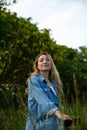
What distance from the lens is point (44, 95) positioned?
4484 mm

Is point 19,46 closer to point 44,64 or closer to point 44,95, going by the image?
point 44,64

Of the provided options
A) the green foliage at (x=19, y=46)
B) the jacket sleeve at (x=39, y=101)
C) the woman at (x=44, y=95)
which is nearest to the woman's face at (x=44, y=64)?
the woman at (x=44, y=95)

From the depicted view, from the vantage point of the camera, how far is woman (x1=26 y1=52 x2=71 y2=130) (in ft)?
14.1

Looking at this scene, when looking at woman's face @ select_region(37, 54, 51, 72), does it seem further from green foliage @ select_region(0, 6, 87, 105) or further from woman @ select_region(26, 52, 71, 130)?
green foliage @ select_region(0, 6, 87, 105)

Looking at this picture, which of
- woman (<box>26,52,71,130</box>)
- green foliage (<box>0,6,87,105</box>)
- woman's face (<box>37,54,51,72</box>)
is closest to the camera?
woman (<box>26,52,71,130</box>)

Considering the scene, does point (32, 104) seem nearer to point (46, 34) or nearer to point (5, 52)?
point (5, 52)

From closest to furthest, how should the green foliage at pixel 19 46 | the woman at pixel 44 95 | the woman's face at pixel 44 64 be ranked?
the woman at pixel 44 95 < the woman's face at pixel 44 64 < the green foliage at pixel 19 46

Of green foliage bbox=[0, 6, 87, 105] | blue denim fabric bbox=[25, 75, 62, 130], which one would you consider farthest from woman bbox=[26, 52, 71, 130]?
green foliage bbox=[0, 6, 87, 105]

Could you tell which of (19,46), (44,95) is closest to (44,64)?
(44,95)

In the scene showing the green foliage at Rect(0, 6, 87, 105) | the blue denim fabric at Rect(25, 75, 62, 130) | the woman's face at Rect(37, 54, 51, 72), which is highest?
the green foliage at Rect(0, 6, 87, 105)

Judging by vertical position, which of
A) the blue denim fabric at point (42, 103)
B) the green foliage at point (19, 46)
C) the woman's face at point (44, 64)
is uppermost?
the green foliage at point (19, 46)

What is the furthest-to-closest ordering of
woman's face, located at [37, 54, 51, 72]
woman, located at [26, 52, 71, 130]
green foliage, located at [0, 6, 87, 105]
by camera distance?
green foliage, located at [0, 6, 87, 105] < woman's face, located at [37, 54, 51, 72] < woman, located at [26, 52, 71, 130]

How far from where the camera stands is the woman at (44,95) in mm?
4302

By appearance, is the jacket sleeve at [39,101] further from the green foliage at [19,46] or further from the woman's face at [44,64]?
→ the green foliage at [19,46]
